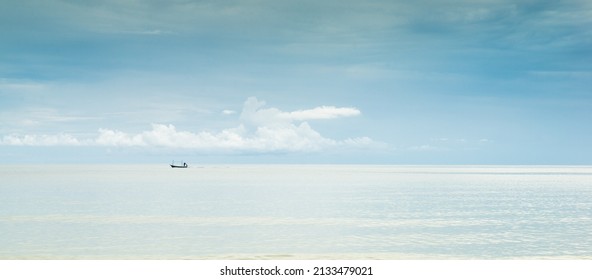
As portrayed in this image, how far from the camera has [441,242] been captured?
72.1ft

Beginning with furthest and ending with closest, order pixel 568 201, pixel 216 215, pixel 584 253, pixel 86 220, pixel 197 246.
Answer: pixel 568 201 → pixel 216 215 → pixel 86 220 → pixel 197 246 → pixel 584 253

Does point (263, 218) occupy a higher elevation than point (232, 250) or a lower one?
higher

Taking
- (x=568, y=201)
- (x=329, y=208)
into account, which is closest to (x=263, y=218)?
A: (x=329, y=208)

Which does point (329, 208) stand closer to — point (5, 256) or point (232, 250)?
point (232, 250)

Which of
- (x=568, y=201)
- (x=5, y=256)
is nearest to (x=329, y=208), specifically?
(x=568, y=201)

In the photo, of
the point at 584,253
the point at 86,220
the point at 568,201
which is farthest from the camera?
the point at 568,201

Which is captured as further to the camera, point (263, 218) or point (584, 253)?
point (263, 218)
